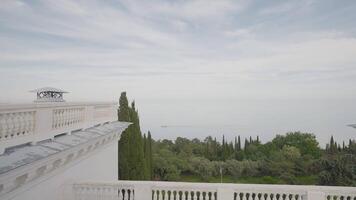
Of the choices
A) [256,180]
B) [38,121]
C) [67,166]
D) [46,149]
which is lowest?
[256,180]

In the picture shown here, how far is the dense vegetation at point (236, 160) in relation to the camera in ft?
64.8

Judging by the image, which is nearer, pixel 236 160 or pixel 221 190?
pixel 221 190

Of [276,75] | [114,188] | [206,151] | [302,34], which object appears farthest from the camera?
[206,151]

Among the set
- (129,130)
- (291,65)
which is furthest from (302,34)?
(129,130)

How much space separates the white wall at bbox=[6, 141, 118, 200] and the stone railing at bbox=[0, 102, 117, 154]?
0.63 meters

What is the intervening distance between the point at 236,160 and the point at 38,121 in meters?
35.0

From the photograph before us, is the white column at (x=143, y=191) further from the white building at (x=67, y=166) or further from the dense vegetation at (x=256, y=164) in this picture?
the dense vegetation at (x=256, y=164)

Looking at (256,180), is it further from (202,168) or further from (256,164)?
(202,168)

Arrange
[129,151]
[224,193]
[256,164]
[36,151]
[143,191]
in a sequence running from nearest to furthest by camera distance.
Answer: [36,151], [224,193], [143,191], [129,151], [256,164]

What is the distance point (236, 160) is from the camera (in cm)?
3803

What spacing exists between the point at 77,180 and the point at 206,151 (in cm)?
3767

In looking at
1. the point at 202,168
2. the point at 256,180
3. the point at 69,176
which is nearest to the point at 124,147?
the point at 69,176

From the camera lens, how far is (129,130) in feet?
63.2

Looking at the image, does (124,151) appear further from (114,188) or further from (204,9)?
(114,188)
